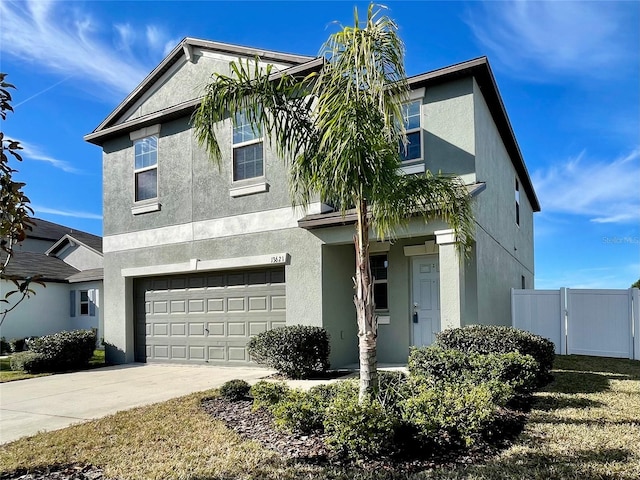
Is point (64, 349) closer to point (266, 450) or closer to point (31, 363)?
point (31, 363)

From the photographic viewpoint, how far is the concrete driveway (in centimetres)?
770

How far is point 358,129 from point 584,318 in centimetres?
1038

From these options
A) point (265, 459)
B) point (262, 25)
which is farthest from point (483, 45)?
point (265, 459)

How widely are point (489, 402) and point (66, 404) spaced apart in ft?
24.4

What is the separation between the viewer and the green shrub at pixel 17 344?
772 inches

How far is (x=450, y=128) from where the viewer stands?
426 inches

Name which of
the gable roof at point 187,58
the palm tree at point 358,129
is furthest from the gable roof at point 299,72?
the palm tree at point 358,129

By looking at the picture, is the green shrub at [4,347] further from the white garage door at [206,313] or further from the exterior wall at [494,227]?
the exterior wall at [494,227]

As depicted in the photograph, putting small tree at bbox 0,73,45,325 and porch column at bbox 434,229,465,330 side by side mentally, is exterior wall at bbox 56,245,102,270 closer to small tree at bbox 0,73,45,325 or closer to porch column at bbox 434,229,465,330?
porch column at bbox 434,229,465,330

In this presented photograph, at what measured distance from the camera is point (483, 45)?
10.8 m

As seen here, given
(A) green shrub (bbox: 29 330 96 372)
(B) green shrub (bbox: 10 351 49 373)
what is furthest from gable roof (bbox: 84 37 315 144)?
(B) green shrub (bbox: 10 351 49 373)

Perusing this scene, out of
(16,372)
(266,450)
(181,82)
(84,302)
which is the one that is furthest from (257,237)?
(84,302)

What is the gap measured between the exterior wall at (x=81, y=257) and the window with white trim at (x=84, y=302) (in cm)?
188

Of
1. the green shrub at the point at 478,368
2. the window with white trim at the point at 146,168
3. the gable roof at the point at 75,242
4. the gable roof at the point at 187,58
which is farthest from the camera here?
the gable roof at the point at 75,242
